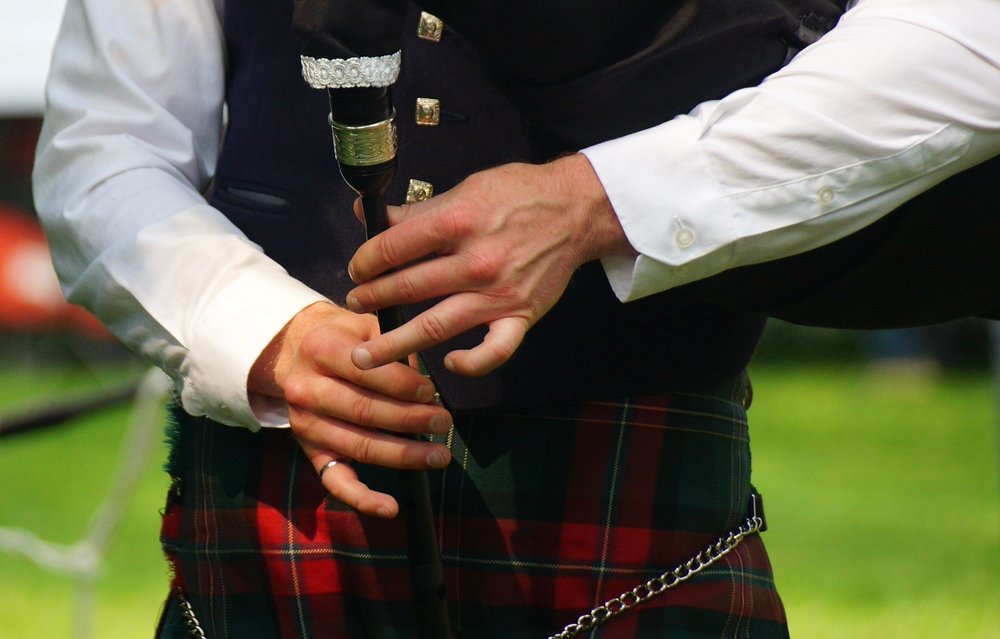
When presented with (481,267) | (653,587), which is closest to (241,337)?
(481,267)

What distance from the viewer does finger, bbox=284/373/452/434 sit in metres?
1.21

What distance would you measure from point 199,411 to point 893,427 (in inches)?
221

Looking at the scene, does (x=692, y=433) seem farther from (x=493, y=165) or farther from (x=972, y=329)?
(x=972, y=329)

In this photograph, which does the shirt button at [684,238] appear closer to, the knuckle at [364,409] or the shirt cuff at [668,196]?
the shirt cuff at [668,196]

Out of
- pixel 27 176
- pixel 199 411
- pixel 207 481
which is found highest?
pixel 199 411

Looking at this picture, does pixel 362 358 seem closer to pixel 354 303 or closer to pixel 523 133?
pixel 354 303

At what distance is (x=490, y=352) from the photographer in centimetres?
113

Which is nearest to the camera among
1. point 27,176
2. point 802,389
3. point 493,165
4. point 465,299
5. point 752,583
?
point 465,299

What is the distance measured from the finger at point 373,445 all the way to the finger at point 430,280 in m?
0.15

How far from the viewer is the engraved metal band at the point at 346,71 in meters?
1.11

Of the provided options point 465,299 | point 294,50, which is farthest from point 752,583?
point 294,50

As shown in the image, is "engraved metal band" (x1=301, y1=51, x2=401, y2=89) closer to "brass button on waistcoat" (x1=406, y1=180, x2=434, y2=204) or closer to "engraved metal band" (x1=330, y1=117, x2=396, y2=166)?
"engraved metal band" (x1=330, y1=117, x2=396, y2=166)

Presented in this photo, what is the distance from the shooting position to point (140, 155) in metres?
1.40

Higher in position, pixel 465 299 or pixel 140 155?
pixel 465 299
